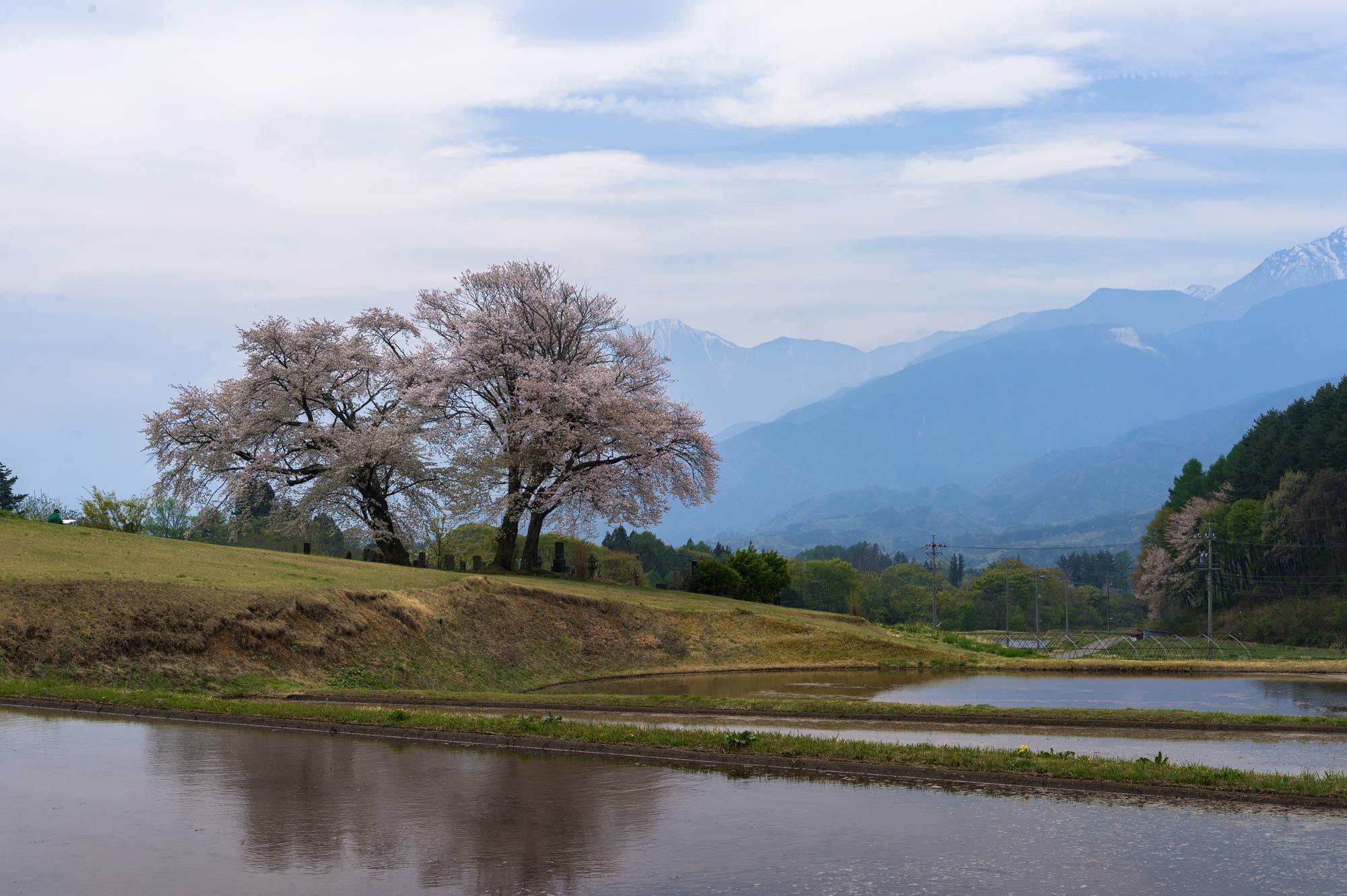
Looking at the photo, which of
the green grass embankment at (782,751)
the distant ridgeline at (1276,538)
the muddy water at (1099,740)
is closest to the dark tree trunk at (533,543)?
the muddy water at (1099,740)

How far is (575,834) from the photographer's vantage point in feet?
45.1

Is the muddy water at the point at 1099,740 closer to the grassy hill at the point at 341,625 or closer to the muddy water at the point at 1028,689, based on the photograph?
the muddy water at the point at 1028,689

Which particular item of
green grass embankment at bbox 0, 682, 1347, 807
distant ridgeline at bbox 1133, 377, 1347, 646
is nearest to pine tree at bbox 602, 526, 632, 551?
distant ridgeline at bbox 1133, 377, 1347, 646

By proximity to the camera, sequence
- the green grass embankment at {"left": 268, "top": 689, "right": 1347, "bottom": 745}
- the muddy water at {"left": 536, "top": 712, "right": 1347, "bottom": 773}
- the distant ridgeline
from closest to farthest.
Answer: the muddy water at {"left": 536, "top": 712, "right": 1347, "bottom": 773}
the green grass embankment at {"left": 268, "top": 689, "right": 1347, "bottom": 745}
the distant ridgeline

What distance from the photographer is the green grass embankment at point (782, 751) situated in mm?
16203

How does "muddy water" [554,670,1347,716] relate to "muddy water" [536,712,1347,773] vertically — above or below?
below

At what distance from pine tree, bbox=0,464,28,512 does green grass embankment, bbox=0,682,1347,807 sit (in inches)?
2402

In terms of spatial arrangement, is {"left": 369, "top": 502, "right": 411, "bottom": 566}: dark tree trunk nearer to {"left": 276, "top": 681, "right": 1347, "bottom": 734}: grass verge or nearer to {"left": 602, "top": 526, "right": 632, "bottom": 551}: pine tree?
{"left": 276, "top": 681, "right": 1347, "bottom": 734}: grass verge

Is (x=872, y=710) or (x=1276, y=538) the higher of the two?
(x=1276, y=538)

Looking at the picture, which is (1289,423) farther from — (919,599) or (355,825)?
(355,825)

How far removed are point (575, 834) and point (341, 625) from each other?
22.2 meters

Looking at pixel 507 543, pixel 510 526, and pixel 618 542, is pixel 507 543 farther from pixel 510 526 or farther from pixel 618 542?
pixel 618 542

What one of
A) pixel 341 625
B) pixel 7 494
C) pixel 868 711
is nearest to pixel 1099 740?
pixel 868 711

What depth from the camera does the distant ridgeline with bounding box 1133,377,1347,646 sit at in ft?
339
